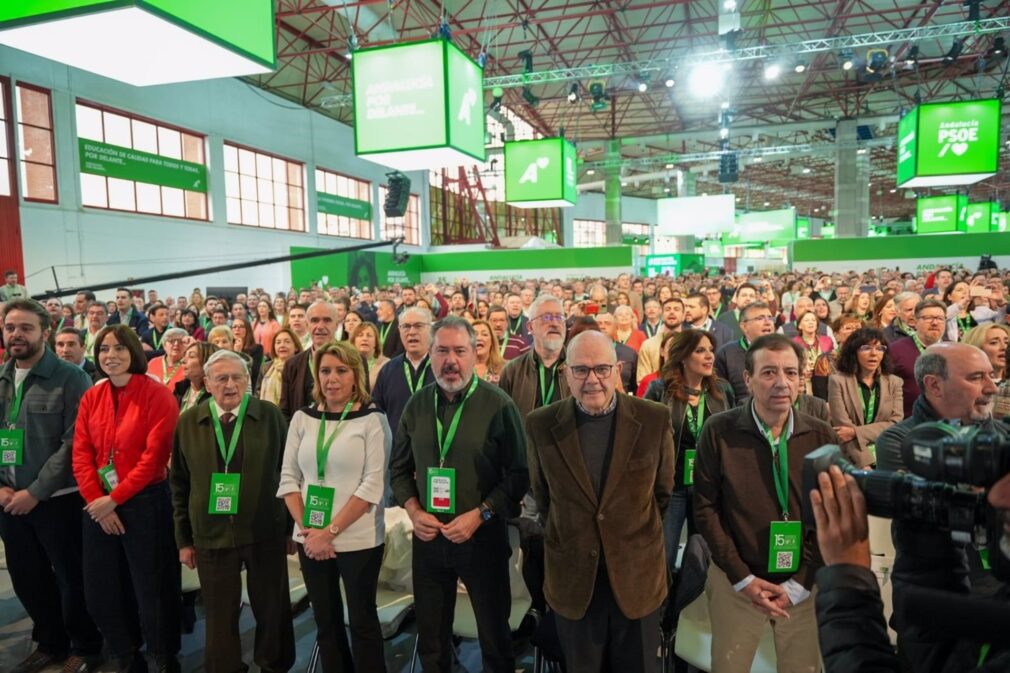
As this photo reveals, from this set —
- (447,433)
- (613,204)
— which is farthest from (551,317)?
(613,204)

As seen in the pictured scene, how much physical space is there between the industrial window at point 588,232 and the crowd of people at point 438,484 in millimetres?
29639

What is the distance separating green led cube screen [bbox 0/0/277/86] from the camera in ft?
8.89

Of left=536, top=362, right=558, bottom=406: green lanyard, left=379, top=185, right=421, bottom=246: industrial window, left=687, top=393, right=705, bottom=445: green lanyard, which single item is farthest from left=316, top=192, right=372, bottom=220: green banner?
left=687, top=393, right=705, bottom=445: green lanyard

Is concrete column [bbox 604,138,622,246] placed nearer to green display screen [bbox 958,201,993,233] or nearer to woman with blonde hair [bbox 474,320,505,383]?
green display screen [bbox 958,201,993,233]

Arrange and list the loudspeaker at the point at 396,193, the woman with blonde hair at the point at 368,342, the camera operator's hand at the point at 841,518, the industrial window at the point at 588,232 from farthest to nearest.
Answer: the industrial window at the point at 588,232
the loudspeaker at the point at 396,193
the woman with blonde hair at the point at 368,342
the camera operator's hand at the point at 841,518

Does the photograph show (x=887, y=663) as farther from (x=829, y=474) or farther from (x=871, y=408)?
(x=871, y=408)

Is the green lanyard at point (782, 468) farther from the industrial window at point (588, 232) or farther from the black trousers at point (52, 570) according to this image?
the industrial window at point (588, 232)

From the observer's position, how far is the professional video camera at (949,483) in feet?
2.73

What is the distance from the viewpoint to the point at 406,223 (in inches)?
931

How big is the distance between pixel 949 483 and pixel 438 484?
1.80 m

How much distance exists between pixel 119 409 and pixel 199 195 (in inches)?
562

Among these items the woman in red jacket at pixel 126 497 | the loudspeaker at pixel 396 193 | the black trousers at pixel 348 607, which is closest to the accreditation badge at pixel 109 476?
the woman in red jacket at pixel 126 497

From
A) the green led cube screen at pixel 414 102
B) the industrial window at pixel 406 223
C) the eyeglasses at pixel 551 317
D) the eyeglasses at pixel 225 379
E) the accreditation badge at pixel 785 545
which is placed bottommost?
the accreditation badge at pixel 785 545

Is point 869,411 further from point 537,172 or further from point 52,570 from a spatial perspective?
point 537,172
